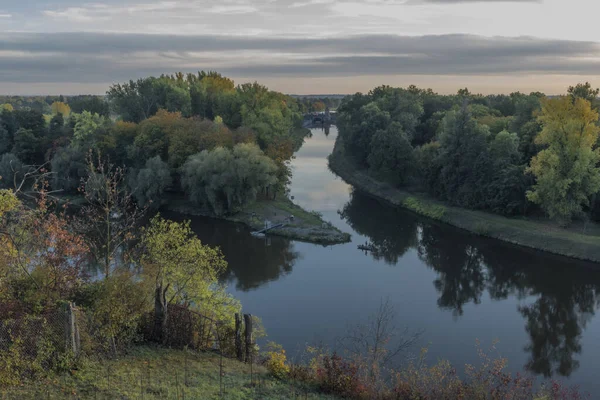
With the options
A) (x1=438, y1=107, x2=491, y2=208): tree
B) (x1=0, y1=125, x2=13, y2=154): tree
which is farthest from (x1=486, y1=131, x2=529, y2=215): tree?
(x1=0, y1=125, x2=13, y2=154): tree

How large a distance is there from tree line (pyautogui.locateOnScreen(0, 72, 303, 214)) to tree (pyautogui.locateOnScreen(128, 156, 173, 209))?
0.09 metres

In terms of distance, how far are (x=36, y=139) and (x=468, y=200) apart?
4914cm

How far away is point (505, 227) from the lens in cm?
3969

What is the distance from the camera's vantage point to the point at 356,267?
32719 mm

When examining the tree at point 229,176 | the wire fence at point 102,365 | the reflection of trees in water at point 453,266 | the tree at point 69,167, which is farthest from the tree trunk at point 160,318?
the tree at point 69,167

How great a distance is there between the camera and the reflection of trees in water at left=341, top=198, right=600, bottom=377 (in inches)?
930

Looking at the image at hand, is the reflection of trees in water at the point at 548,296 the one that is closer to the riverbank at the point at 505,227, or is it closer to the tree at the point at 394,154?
the riverbank at the point at 505,227

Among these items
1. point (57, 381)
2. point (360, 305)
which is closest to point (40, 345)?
point (57, 381)

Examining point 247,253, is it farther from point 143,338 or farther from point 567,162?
point 567,162

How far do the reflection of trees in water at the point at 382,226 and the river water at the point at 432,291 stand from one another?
0.47ft

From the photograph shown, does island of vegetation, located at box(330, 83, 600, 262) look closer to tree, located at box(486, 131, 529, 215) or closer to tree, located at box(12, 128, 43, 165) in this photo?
tree, located at box(486, 131, 529, 215)

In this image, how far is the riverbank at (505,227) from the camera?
35.1m

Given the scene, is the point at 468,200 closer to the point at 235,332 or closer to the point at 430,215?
the point at 430,215

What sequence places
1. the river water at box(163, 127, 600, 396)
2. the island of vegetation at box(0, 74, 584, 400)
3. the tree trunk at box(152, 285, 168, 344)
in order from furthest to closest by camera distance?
the river water at box(163, 127, 600, 396), the tree trunk at box(152, 285, 168, 344), the island of vegetation at box(0, 74, 584, 400)
